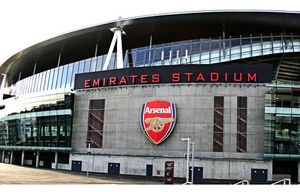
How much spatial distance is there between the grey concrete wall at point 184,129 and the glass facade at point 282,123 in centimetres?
109

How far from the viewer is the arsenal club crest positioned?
4006 cm

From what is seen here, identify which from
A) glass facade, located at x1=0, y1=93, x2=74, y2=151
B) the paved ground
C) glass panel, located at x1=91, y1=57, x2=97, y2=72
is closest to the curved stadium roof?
glass panel, located at x1=91, y1=57, x2=97, y2=72

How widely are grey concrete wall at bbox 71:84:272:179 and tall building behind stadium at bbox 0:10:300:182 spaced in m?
0.12

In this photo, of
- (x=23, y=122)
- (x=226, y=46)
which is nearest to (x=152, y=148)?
(x=226, y=46)

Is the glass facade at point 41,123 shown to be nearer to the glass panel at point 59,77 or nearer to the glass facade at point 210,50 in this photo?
the glass panel at point 59,77

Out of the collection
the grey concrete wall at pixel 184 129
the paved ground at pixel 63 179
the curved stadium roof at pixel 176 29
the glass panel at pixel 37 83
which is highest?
the curved stadium roof at pixel 176 29

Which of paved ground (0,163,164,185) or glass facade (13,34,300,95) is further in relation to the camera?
glass facade (13,34,300,95)

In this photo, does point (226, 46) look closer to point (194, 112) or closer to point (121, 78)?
point (194, 112)

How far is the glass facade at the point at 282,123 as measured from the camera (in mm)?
37156

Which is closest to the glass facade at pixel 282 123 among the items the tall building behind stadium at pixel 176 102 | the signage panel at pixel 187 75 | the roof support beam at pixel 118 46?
the tall building behind stadium at pixel 176 102

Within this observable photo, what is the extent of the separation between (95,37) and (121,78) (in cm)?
1224

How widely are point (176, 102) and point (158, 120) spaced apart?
3.15 meters

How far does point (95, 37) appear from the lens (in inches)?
2057

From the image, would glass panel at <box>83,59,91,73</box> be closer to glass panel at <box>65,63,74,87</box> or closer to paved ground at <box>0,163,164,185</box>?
glass panel at <box>65,63,74,87</box>
